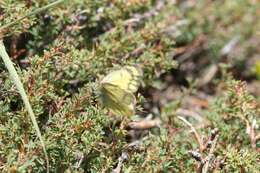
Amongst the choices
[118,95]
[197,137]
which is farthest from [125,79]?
[197,137]

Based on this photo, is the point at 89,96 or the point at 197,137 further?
the point at 197,137

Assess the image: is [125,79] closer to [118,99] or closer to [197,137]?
[118,99]

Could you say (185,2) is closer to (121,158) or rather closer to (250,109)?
(250,109)

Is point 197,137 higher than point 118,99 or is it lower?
lower

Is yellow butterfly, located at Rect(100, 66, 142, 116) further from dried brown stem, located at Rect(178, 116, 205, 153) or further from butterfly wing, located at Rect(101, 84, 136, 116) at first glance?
dried brown stem, located at Rect(178, 116, 205, 153)

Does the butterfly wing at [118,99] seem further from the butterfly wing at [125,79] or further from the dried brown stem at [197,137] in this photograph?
the dried brown stem at [197,137]

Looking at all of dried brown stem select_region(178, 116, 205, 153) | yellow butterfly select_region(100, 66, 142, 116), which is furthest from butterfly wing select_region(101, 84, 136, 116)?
dried brown stem select_region(178, 116, 205, 153)

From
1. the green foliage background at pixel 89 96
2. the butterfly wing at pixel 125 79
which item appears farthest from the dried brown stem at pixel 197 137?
the butterfly wing at pixel 125 79

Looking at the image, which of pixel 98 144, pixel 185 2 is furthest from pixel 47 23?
pixel 185 2
